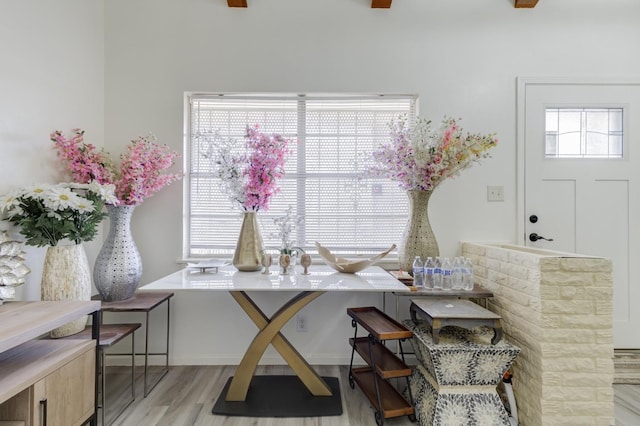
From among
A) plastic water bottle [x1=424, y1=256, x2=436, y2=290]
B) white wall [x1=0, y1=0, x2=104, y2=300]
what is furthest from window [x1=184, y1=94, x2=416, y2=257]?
white wall [x1=0, y1=0, x2=104, y2=300]

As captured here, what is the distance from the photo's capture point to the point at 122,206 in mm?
2188

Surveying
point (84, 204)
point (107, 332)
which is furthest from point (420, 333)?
point (84, 204)

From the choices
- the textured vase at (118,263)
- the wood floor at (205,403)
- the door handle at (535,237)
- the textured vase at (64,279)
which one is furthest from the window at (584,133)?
the textured vase at (64,279)

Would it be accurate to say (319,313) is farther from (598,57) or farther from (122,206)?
(598,57)

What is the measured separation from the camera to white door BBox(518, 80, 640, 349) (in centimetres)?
245

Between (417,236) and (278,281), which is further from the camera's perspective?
(417,236)

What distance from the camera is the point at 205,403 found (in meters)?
1.99

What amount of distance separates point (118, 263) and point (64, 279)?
0.39 m

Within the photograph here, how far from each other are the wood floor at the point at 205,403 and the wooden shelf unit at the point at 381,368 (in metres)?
0.11

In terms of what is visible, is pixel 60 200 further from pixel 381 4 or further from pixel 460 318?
pixel 381 4

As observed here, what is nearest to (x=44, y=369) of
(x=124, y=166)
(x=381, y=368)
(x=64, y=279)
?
(x=64, y=279)

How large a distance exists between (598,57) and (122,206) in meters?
3.82

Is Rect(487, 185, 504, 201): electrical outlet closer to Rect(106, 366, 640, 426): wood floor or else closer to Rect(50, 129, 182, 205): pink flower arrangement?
Rect(106, 366, 640, 426): wood floor

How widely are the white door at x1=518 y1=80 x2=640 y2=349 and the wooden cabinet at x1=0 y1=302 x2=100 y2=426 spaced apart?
2968 mm
